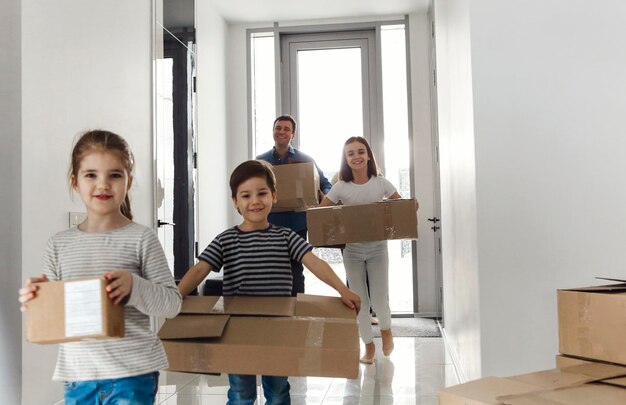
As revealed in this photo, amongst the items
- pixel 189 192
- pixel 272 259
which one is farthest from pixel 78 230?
pixel 189 192

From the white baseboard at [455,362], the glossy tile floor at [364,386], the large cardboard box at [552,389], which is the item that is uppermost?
the large cardboard box at [552,389]

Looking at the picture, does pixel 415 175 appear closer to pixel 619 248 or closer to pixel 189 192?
pixel 189 192

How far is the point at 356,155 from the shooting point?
3498 millimetres

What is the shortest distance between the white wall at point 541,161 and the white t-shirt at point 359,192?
4.04 ft

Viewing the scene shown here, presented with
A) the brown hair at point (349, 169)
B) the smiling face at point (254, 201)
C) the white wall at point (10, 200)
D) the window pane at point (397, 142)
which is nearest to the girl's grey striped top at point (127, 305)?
the smiling face at point (254, 201)

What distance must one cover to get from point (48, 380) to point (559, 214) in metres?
2.15

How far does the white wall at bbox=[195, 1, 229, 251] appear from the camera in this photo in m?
4.88

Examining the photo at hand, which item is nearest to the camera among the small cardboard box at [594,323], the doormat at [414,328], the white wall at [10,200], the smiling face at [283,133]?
the small cardboard box at [594,323]

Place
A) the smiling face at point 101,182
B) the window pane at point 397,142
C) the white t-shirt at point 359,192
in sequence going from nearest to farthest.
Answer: the smiling face at point 101,182 → the white t-shirt at point 359,192 → the window pane at point 397,142

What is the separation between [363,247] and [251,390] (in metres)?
1.63

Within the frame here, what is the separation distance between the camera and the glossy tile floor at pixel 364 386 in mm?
2836

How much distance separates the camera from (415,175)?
530 centimetres

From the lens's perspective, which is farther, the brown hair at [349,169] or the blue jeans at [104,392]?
the brown hair at [349,169]

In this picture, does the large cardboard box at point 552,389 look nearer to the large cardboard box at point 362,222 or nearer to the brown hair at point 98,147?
the brown hair at point 98,147
